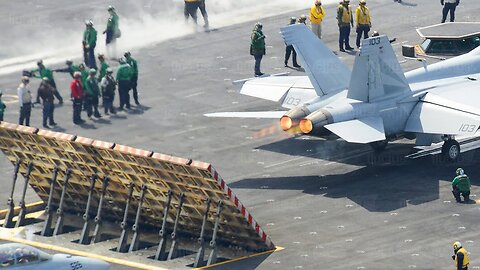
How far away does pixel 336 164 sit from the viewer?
169ft

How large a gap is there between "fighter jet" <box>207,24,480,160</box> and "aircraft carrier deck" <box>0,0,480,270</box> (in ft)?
5.20

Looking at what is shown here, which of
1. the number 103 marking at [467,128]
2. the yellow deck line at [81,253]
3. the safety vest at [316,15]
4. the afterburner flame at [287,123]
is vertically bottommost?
the yellow deck line at [81,253]

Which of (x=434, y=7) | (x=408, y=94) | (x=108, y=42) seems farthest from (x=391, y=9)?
(x=408, y=94)

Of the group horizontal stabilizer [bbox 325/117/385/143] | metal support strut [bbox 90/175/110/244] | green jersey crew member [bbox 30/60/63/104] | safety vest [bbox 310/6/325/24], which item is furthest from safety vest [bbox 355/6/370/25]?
metal support strut [bbox 90/175/110/244]

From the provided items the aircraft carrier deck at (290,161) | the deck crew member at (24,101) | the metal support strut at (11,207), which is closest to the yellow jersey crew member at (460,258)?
the aircraft carrier deck at (290,161)

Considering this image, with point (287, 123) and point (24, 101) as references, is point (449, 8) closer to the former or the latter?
point (287, 123)

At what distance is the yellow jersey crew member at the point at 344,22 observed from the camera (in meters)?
65.1

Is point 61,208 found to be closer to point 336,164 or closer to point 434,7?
point 336,164

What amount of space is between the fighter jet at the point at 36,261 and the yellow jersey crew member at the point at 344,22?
2733 centimetres

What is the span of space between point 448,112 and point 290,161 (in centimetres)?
599

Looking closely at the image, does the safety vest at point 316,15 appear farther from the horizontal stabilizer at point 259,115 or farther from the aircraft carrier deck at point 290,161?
the horizontal stabilizer at point 259,115

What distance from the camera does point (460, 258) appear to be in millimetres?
39594

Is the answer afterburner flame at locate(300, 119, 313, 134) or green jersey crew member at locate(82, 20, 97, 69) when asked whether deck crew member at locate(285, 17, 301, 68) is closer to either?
green jersey crew member at locate(82, 20, 97, 69)

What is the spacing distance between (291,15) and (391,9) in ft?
16.1
